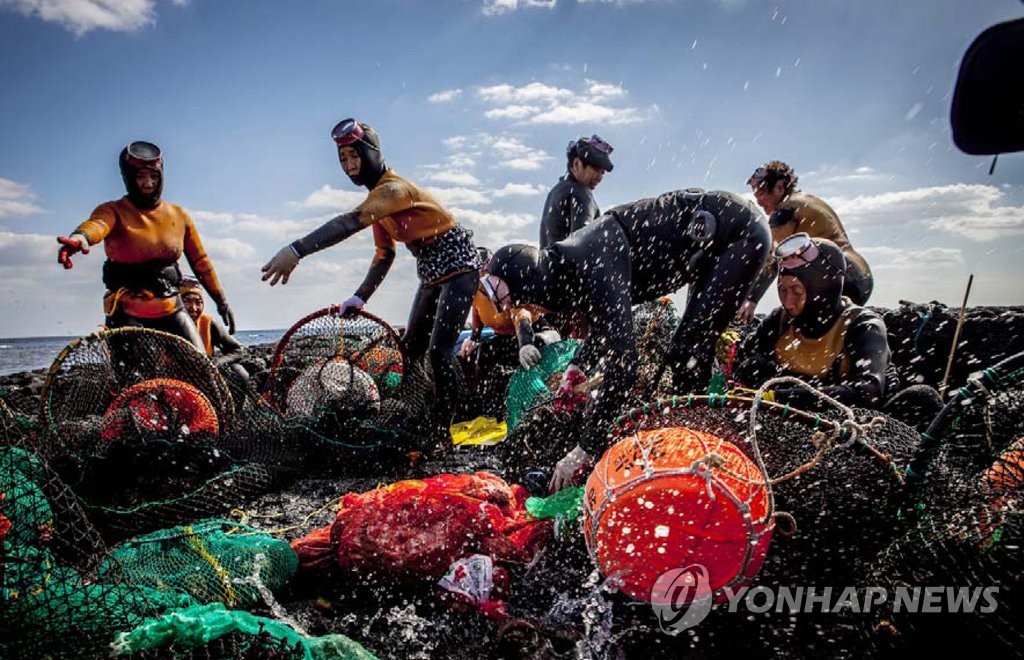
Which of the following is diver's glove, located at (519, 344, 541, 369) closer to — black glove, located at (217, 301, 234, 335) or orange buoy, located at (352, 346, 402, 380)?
orange buoy, located at (352, 346, 402, 380)

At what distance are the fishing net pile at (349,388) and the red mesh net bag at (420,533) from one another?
180cm

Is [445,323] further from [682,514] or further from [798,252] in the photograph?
[682,514]

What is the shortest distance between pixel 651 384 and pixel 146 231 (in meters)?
4.27

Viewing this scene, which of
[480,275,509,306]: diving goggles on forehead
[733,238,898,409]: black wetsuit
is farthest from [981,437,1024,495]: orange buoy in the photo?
[480,275,509,306]: diving goggles on forehead

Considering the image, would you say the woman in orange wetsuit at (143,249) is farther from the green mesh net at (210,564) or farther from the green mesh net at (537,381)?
the green mesh net at (210,564)

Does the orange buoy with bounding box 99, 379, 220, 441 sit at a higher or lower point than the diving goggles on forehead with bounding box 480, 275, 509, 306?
lower

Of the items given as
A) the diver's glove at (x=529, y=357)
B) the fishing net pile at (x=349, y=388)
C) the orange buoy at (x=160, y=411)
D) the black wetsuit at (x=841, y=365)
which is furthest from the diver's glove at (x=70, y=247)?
the black wetsuit at (x=841, y=365)

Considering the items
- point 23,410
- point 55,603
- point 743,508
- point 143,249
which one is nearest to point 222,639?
point 55,603

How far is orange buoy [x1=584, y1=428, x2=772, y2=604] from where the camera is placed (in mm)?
1760

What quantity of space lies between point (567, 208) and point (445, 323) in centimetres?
154

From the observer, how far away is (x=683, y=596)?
1.85m

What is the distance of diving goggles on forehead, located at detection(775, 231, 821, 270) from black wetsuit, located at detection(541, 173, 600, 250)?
1759 mm

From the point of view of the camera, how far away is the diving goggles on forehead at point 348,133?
4402 mm

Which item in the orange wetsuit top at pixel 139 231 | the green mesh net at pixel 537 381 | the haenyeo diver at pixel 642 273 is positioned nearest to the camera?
the haenyeo diver at pixel 642 273
